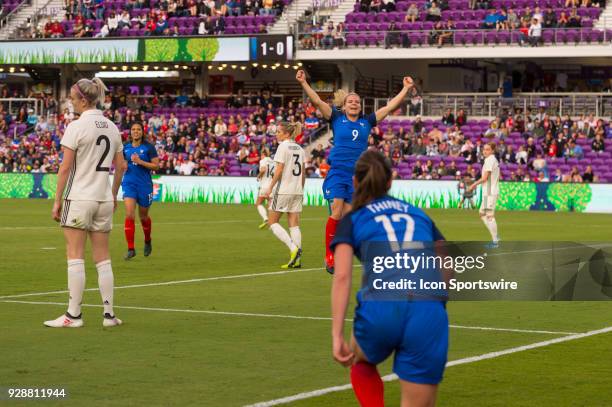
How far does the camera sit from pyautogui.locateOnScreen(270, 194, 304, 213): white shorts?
1836 cm

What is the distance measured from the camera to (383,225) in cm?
572

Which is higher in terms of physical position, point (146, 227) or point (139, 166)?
point (139, 166)

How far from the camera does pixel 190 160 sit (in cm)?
4859

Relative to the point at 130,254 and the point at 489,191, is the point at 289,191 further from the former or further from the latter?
the point at 489,191

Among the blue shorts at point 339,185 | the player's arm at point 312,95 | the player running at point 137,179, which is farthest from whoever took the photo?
the player running at point 137,179

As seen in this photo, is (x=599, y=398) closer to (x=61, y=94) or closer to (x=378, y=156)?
(x=378, y=156)

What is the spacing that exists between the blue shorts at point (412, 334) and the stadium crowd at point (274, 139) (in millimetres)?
36159

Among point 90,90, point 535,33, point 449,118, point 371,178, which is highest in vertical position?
point 535,33

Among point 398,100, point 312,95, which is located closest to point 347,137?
point 312,95

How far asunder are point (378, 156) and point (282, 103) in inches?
1954

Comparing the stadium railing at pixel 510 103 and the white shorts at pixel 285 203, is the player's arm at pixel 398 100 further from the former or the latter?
the stadium railing at pixel 510 103

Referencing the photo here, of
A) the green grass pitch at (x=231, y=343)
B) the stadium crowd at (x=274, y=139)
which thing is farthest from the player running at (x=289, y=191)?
the stadium crowd at (x=274, y=139)

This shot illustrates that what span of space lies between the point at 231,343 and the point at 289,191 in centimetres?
812

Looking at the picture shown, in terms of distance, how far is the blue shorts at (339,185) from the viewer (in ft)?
51.1
